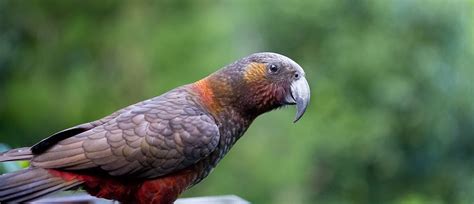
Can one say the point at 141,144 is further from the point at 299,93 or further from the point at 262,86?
the point at 299,93

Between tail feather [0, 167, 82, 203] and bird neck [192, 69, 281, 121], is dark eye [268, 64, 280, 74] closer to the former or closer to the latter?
bird neck [192, 69, 281, 121]

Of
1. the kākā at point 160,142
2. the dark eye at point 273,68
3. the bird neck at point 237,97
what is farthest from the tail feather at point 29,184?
the dark eye at point 273,68

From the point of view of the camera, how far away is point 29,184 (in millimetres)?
2107

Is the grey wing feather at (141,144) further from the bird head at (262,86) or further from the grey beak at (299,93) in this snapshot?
the grey beak at (299,93)

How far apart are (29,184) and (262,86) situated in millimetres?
837

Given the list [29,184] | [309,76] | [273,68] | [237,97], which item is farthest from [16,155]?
[309,76]

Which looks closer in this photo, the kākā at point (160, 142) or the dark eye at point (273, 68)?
the kākā at point (160, 142)

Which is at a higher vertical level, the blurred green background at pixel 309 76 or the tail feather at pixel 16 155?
the tail feather at pixel 16 155

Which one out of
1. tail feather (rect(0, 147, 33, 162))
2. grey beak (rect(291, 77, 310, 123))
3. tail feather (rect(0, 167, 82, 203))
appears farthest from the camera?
grey beak (rect(291, 77, 310, 123))

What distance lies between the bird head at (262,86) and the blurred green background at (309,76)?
2.22 metres

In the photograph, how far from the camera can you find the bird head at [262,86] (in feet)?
7.92

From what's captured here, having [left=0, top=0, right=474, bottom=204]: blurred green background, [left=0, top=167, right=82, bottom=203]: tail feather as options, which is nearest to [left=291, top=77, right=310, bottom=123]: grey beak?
[left=0, top=167, right=82, bottom=203]: tail feather

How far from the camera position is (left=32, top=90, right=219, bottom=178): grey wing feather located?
217cm

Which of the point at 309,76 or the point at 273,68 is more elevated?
the point at 273,68
